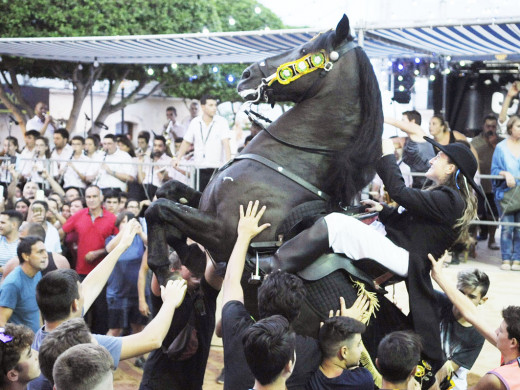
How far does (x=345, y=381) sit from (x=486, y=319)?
440cm

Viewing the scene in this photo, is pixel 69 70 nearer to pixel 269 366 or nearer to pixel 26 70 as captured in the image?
pixel 26 70

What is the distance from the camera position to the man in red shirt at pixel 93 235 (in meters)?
7.90

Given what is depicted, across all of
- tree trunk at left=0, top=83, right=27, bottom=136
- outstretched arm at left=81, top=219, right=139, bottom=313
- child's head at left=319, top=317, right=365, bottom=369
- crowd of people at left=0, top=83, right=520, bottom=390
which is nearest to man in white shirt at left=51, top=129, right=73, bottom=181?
crowd of people at left=0, top=83, right=520, bottom=390

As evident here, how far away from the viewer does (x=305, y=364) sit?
366cm

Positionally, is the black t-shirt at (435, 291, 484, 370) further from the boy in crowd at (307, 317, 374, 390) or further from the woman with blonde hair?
the woman with blonde hair

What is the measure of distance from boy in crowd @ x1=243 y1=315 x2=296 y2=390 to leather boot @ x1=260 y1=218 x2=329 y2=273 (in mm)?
759

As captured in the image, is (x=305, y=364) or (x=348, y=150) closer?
(x=305, y=364)

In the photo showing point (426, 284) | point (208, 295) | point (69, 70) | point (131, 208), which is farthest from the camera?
point (69, 70)

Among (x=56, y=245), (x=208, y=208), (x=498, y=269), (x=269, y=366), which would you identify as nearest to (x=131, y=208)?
(x=56, y=245)

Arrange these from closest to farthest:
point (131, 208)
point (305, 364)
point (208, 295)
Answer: point (305, 364) < point (208, 295) < point (131, 208)

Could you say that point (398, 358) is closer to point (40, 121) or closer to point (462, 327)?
point (462, 327)

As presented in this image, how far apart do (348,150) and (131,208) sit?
480 centimetres

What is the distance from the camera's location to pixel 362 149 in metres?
4.15

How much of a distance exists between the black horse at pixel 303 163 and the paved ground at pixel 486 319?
11.0ft
